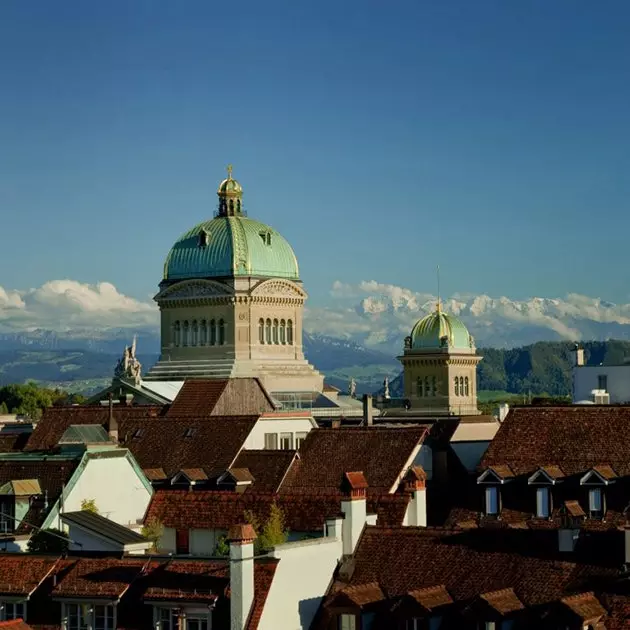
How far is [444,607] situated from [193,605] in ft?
18.5

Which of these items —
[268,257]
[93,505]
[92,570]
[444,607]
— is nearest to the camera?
[444,607]

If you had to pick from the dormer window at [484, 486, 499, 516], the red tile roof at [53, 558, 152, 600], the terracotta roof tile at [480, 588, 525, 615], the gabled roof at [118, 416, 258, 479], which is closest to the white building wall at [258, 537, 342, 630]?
the red tile roof at [53, 558, 152, 600]

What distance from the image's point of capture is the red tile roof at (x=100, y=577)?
4447 cm

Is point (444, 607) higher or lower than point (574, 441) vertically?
lower

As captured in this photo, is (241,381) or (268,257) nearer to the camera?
(241,381)

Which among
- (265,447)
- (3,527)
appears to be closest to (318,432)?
(265,447)

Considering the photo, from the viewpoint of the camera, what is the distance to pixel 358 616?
43156mm

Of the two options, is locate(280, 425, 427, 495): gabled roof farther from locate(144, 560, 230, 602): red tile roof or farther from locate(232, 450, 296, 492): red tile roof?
locate(144, 560, 230, 602): red tile roof

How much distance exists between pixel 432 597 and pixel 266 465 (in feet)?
107

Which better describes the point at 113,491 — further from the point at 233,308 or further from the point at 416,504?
the point at 233,308

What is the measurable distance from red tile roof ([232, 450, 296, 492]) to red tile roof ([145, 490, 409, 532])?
13.3m

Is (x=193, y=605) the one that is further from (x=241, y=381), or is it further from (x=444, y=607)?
(x=241, y=381)

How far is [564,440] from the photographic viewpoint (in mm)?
67312

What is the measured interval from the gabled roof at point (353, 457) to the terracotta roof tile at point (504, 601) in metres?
28.7
